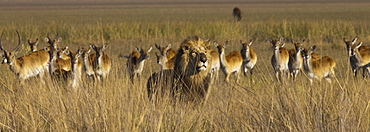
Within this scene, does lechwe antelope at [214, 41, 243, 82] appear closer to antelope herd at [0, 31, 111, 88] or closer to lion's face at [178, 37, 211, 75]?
antelope herd at [0, 31, 111, 88]

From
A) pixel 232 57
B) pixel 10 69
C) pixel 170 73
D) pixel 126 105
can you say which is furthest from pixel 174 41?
pixel 126 105

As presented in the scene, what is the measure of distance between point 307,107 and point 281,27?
17.7 m

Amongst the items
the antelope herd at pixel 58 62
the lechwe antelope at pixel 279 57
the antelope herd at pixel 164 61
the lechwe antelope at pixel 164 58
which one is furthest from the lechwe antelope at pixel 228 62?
the antelope herd at pixel 58 62

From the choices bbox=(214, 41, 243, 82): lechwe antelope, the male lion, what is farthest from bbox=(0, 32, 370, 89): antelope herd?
the male lion

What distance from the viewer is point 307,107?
4668 mm

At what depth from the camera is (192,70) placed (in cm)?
566

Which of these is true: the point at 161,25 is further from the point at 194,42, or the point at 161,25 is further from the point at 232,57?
the point at 194,42

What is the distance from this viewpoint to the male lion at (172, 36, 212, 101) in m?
5.47

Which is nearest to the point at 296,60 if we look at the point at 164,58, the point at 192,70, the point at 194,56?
the point at 164,58

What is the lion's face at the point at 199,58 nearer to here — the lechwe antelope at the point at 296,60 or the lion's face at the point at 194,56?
the lion's face at the point at 194,56

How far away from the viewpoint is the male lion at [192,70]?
5.47m

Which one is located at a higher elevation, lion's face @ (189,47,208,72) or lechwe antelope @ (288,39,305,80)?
lion's face @ (189,47,208,72)

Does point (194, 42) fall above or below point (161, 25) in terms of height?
above

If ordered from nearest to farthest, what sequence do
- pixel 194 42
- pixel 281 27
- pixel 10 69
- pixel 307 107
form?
pixel 307 107
pixel 194 42
pixel 10 69
pixel 281 27
